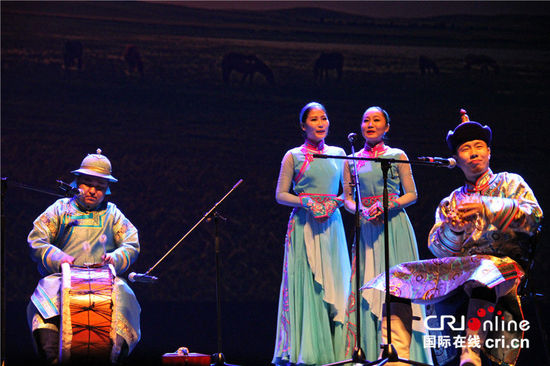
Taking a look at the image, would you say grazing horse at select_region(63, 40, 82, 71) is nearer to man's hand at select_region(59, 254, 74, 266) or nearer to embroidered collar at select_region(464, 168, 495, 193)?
man's hand at select_region(59, 254, 74, 266)

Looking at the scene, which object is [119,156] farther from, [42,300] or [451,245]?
[451,245]

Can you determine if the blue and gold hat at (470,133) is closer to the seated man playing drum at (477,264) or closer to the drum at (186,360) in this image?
the seated man playing drum at (477,264)

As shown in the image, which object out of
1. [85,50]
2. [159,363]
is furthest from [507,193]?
[85,50]

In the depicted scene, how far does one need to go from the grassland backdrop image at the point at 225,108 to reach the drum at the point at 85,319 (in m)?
2.76

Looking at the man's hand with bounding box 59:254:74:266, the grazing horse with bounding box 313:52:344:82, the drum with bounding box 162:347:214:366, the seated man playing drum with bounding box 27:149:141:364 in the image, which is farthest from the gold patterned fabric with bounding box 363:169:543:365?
the grazing horse with bounding box 313:52:344:82

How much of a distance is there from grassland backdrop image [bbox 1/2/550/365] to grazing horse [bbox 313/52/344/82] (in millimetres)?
33

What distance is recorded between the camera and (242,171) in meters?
7.82

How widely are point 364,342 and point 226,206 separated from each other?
3.21 metres

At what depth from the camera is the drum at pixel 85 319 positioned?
14.4ft

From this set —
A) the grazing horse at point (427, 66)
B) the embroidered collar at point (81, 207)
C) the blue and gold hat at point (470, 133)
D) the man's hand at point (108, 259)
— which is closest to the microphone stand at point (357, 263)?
the blue and gold hat at point (470, 133)

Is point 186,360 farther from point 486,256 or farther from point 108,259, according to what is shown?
point 486,256

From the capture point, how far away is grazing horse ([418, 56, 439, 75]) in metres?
8.03

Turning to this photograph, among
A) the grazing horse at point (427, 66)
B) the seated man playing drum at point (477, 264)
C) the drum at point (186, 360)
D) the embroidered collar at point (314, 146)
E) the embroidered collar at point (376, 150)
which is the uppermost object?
the grazing horse at point (427, 66)

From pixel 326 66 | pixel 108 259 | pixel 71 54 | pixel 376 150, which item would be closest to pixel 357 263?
pixel 376 150
